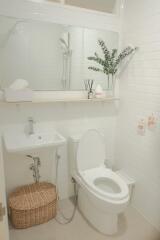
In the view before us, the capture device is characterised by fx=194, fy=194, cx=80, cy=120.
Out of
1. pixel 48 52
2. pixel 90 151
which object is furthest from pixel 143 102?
pixel 48 52

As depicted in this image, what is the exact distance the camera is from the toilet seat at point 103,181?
180 centimetres

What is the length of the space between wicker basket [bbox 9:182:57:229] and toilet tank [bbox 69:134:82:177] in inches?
11.6

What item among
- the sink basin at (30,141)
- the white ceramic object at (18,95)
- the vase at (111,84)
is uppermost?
the vase at (111,84)

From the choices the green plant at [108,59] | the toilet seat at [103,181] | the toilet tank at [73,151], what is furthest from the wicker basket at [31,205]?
the green plant at [108,59]

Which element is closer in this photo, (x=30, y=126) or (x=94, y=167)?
(x=30, y=126)

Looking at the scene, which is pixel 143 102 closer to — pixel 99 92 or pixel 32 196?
pixel 99 92

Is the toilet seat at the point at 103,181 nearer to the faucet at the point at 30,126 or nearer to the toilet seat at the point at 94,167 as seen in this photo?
the toilet seat at the point at 94,167

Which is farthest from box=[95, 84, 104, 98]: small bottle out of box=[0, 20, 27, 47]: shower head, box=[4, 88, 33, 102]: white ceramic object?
box=[0, 20, 27, 47]: shower head

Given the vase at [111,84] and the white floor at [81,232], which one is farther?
the vase at [111,84]

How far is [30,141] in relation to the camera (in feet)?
6.15

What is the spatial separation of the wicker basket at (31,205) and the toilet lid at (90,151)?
43 centimetres

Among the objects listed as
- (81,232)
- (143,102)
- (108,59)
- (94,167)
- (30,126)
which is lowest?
(81,232)

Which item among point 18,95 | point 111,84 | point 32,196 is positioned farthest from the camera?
point 111,84

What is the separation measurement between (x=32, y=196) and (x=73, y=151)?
0.60 metres
